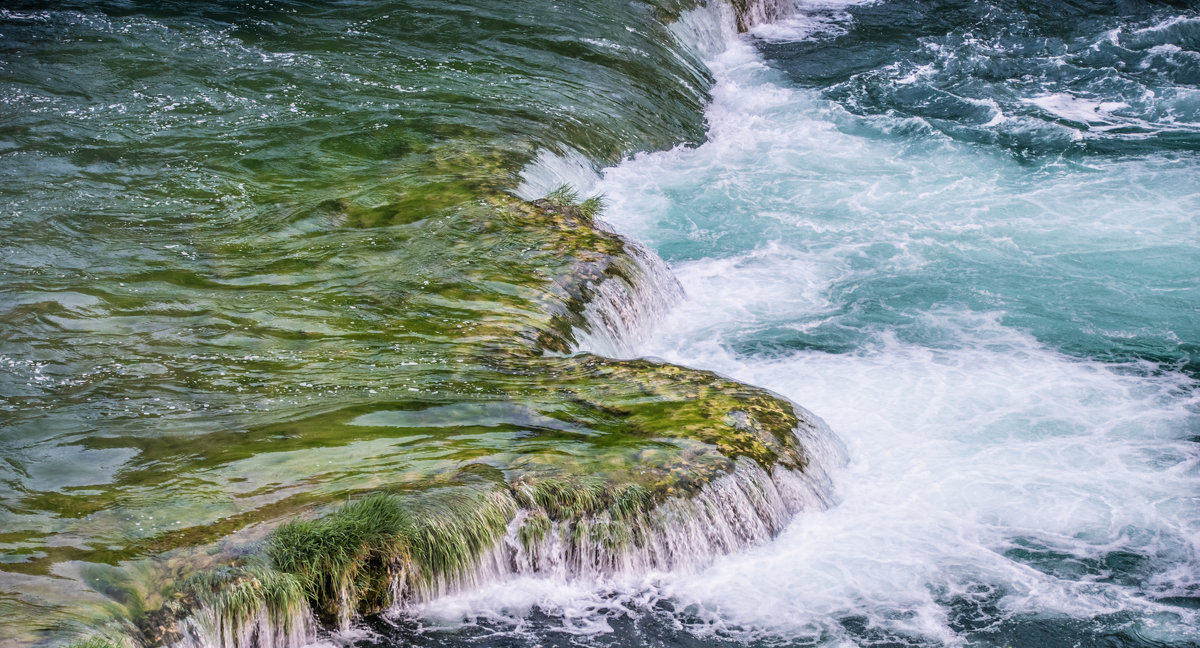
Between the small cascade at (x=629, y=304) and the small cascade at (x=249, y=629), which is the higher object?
the small cascade at (x=629, y=304)

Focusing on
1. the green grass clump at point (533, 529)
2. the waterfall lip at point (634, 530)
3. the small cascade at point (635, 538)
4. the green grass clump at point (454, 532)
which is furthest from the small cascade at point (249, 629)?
the green grass clump at point (533, 529)

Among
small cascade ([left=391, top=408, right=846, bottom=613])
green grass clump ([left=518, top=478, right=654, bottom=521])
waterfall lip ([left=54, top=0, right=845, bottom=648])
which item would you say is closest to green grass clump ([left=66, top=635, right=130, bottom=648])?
waterfall lip ([left=54, top=0, right=845, bottom=648])

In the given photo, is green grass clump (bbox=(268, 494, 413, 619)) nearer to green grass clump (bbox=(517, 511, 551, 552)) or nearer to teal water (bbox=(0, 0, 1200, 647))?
teal water (bbox=(0, 0, 1200, 647))

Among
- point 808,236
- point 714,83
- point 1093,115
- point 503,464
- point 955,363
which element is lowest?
point 503,464

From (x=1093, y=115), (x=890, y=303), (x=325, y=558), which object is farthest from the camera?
(x=1093, y=115)

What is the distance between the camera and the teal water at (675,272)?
27.1 ft

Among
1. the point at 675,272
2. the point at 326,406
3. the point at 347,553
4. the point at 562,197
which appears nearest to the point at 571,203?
the point at 562,197

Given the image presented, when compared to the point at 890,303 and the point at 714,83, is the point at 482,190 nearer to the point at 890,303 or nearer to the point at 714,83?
the point at 890,303

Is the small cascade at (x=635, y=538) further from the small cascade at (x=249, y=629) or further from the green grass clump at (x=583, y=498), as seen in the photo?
the small cascade at (x=249, y=629)

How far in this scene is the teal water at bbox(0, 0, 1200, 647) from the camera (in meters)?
8.25

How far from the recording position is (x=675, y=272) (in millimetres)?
13750

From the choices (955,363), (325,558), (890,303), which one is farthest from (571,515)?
(890,303)

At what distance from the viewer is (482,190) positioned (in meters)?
13.4

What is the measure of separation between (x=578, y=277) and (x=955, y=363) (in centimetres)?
422
